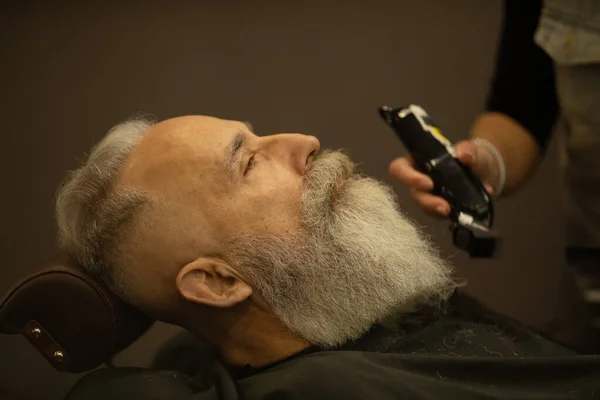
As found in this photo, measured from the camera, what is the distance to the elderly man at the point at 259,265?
42.8 inches

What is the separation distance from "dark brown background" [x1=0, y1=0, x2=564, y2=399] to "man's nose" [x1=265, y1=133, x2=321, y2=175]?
644 millimetres

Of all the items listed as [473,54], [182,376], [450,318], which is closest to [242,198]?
[182,376]

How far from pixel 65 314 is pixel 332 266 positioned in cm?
50

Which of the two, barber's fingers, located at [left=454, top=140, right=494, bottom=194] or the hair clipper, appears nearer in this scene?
the hair clipper

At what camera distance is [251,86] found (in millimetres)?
1867

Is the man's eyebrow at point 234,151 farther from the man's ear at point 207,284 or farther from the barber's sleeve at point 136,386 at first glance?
the barber's sleeve at point 136,386

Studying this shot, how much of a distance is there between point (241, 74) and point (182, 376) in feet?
3.26

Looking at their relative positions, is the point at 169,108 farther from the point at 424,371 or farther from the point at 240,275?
the point at 424,371

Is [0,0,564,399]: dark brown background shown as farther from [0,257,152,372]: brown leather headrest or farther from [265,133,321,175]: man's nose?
[265,133,321,175]: man's nose

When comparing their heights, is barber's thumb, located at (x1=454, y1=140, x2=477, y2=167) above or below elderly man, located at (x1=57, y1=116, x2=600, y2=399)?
above

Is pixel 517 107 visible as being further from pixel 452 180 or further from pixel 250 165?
pixel 250 165

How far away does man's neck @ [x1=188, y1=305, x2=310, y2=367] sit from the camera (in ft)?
3.87

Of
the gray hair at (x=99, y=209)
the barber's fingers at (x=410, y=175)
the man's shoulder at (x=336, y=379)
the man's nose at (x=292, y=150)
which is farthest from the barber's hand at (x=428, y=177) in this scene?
the gray hair at (x=99, y=209)

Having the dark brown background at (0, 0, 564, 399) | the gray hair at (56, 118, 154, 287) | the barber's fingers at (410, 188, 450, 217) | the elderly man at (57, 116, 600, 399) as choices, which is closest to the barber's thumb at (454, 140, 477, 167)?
the barber's fingers at (410, 188, 450, 217)
